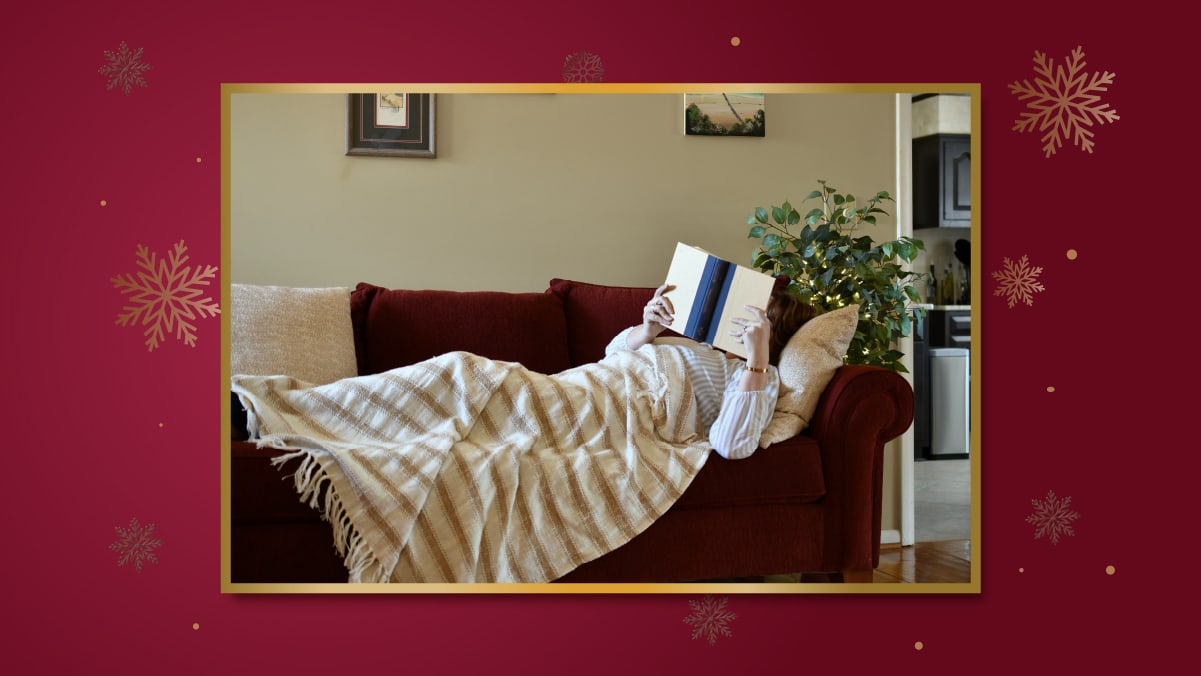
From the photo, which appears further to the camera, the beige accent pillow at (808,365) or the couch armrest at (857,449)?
the beige accent pillow at (808,365)

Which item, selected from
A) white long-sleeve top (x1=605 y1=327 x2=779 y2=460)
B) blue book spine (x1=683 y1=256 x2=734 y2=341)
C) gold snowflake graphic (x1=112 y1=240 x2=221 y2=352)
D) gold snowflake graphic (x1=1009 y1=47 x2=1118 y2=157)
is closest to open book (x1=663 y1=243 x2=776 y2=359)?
blue book spine (x1=683 y1=256 x2=734 y2=341)

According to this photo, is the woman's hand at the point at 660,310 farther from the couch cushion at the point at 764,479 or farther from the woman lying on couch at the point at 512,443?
the couch cushion at the point at 764,479

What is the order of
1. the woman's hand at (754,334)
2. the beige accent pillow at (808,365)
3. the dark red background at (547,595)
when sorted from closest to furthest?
the dark red background at (547,595), the woman's hand at (754,334), the beige accent pillow at (808,365)

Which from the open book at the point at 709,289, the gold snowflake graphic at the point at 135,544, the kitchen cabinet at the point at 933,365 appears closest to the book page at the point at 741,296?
the open book at the point at 709,289

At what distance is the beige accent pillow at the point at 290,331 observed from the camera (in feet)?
4.31

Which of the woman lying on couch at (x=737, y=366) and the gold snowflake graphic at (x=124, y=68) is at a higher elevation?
the gold snowflake graphic at (x=124, y=68)

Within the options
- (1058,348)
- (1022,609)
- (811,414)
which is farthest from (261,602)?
(1058,348)

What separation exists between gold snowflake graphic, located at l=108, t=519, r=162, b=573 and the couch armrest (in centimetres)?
110

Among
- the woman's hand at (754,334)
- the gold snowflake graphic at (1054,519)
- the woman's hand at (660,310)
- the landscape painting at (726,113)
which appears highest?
the landscape painting at (726,113)

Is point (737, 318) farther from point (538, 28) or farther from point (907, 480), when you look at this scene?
point (538, 28)

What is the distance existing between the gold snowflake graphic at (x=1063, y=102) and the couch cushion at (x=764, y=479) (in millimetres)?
661

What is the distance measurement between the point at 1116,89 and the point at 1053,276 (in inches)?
12.7

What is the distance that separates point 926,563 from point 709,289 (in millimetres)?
567

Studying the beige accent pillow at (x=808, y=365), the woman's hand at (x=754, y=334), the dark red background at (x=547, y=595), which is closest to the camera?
the dark red background at (x=547, y=595)
